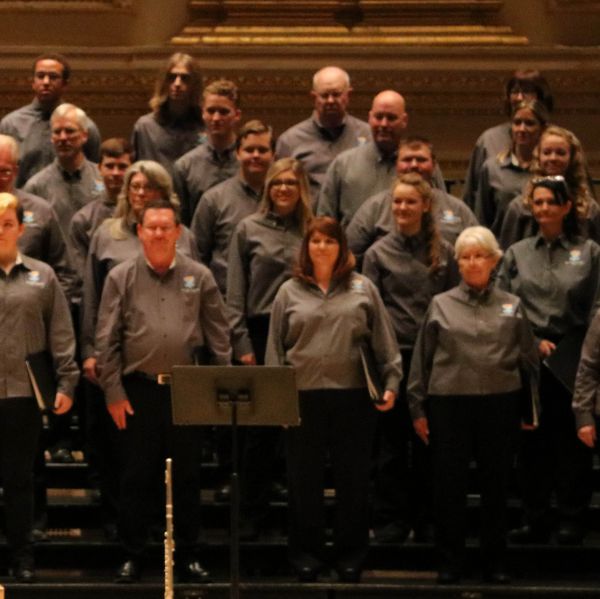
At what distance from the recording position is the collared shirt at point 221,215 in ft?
25.5

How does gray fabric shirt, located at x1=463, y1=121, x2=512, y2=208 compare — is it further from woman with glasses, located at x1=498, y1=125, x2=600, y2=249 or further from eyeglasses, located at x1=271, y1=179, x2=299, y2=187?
eyeglasses, located at x1=271, y1=179, x2=299, y2=187

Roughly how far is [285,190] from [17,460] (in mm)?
1698

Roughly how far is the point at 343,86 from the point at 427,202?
982 millimetres

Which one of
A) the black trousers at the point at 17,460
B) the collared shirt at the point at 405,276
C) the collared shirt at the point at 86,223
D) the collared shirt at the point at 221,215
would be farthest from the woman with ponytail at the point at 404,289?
the black trousers at the point at 17,460

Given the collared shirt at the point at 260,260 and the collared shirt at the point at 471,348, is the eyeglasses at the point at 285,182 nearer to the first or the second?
the collared shirt at the point at 260,260

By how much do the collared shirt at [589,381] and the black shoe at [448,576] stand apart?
2.75 ft

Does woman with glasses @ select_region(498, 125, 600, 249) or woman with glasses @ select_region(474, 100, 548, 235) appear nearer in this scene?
woman with glasses @ select_region(498, 125, 600, 249)

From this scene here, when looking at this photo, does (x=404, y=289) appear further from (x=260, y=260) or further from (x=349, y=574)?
(x=349, y=574)

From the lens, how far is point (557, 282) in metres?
7.43

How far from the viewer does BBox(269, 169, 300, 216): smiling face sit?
7.45m

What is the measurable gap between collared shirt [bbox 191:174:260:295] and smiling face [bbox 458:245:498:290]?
1141mm

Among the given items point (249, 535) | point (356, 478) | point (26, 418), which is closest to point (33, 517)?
point (26, 418)

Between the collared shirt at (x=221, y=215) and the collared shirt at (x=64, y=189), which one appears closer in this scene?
the collared shirt at (x=221, y=215)

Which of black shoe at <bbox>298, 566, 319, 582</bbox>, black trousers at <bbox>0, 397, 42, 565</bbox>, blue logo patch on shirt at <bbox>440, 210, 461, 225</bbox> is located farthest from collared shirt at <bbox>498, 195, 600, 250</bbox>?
black trousers at <bbox>0, 397, 42, 565</bbox>
